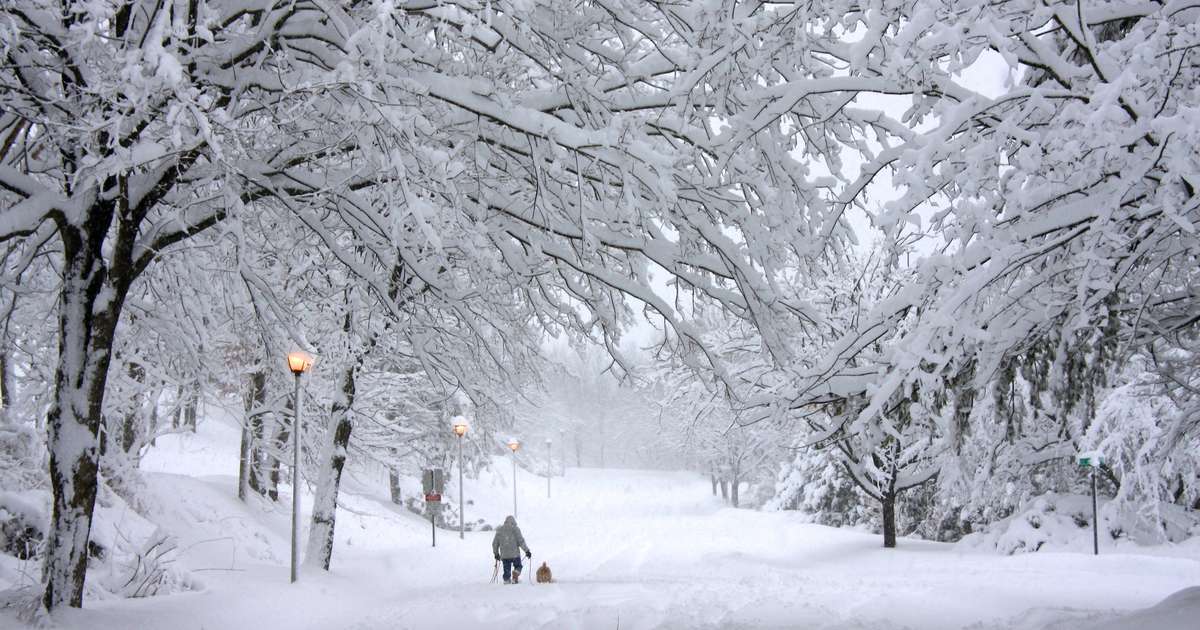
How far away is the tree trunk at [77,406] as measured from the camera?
6020 mm

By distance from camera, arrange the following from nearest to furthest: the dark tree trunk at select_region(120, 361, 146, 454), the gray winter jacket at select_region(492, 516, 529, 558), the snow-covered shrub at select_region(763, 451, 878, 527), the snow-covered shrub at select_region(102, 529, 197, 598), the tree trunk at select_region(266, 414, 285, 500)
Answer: the snow-covered shrub at select_region(102, 529, 197, 598), the gray winter jacket at select_region(492, 516, 529, 558), the dark tree trunk at select_region(120, 361, 146, 454), the tree trunk at select_region(266, 414, 285, 500), the snow-covered shrub at select_region(763, 451, 878, 527)

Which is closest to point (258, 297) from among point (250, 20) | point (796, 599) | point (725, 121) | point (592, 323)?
point (250, 20)

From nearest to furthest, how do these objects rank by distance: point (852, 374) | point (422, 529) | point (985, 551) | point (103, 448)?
point (852, 374), point (103, 448), point (985, 551), point (422, 529)

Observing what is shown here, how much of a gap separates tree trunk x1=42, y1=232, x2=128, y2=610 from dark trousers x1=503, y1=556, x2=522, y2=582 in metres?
8.52

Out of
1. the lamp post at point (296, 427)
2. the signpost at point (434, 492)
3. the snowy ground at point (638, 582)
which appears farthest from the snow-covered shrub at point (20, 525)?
the signpost at point (434, 492)

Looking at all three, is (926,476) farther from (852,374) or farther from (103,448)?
(103,448)

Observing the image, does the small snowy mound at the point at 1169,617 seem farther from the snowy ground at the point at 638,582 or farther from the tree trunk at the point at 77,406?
the tree trunk at the point at 77,406

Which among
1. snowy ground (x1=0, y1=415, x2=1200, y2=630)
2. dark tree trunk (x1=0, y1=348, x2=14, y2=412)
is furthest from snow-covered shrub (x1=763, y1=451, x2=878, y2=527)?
dark tree trunk (x1=0, y1=348, x2=14, y2=412)

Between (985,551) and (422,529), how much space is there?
58.1 feet

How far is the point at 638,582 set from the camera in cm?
1212

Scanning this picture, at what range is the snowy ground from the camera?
780cm

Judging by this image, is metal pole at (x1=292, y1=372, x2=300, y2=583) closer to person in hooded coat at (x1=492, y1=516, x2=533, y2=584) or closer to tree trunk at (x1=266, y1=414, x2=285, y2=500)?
person in hooded coat at (x1=492, y1=516, x2=533, y2=584)

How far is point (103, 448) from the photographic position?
1396cm

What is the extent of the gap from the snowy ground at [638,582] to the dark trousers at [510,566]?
1.11 meters
